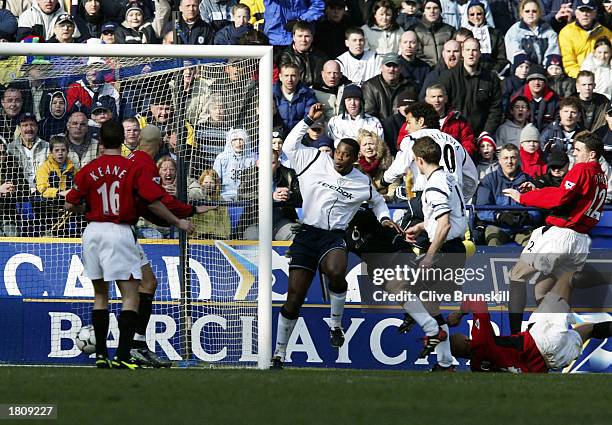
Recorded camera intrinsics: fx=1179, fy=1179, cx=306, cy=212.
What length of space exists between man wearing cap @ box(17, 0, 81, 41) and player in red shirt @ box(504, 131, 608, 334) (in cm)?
612

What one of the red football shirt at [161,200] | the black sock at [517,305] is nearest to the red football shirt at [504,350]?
the black sock at [517,305]

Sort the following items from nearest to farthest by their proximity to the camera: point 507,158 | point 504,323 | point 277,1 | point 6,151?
1. point 6,151
2. point 504,323
3. point 507,158
4. point 277,1

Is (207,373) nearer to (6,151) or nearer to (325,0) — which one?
(6,151)

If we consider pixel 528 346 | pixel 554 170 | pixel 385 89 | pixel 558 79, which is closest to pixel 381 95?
pixel 385 89

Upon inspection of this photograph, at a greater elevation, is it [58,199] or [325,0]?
[325,0]

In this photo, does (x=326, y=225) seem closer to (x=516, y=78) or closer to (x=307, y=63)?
(x=307, y=63)

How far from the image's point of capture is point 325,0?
14875mm

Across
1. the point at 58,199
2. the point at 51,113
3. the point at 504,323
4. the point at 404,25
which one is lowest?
the point at 504,323

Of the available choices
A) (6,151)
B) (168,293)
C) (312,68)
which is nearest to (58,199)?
(6,151)

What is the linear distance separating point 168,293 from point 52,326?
119 cm

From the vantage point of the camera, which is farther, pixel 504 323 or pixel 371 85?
pixel 371 85

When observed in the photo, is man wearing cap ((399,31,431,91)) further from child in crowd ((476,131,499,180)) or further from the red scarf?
the red scarf

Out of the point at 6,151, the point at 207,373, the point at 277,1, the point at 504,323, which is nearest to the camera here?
the point at 207,373

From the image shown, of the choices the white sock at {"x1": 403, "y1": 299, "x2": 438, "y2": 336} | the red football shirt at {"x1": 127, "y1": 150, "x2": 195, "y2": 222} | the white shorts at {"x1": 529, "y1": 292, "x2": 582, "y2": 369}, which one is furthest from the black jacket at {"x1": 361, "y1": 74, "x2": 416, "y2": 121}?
the red football shirt at {"x1": 127, "y1": 150, "x2": 195, "y2": 222}
